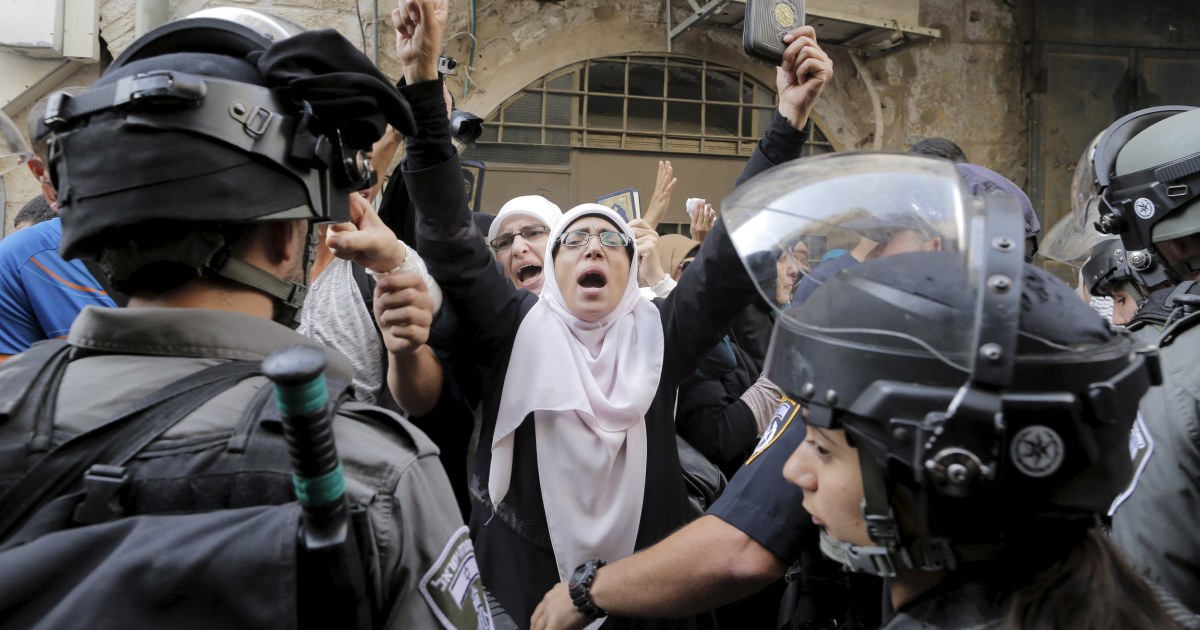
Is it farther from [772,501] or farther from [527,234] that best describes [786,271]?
[527,234]

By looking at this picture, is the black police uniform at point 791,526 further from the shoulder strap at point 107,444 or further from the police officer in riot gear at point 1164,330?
the shoulder strap at point 107,444

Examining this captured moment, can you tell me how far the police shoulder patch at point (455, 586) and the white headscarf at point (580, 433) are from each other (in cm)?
105

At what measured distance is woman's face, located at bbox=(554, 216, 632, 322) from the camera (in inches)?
105

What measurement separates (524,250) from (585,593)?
5.28 feet

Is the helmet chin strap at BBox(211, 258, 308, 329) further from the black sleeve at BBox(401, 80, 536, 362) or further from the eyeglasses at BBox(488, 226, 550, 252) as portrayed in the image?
the eyeglasses at BBox(488, 226, 550, 252)

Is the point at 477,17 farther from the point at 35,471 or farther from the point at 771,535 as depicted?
the point at 35,471

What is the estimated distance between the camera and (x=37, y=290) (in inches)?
102

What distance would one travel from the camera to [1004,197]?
1.23 m

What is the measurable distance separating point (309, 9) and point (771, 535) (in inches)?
220

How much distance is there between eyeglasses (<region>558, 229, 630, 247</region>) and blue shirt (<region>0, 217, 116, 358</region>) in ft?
4.46

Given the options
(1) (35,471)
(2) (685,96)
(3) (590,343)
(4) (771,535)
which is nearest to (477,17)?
(2) (685,96)

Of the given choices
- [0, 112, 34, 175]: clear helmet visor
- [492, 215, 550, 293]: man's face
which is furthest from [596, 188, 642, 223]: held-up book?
[0, 112, 34, 175]: clear helmet visor

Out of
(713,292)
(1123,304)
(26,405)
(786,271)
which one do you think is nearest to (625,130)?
(1123,304)

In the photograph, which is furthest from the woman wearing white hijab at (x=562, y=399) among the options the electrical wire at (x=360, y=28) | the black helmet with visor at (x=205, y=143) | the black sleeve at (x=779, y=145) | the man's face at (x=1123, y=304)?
the electrical wire at (x=360, y=28)
